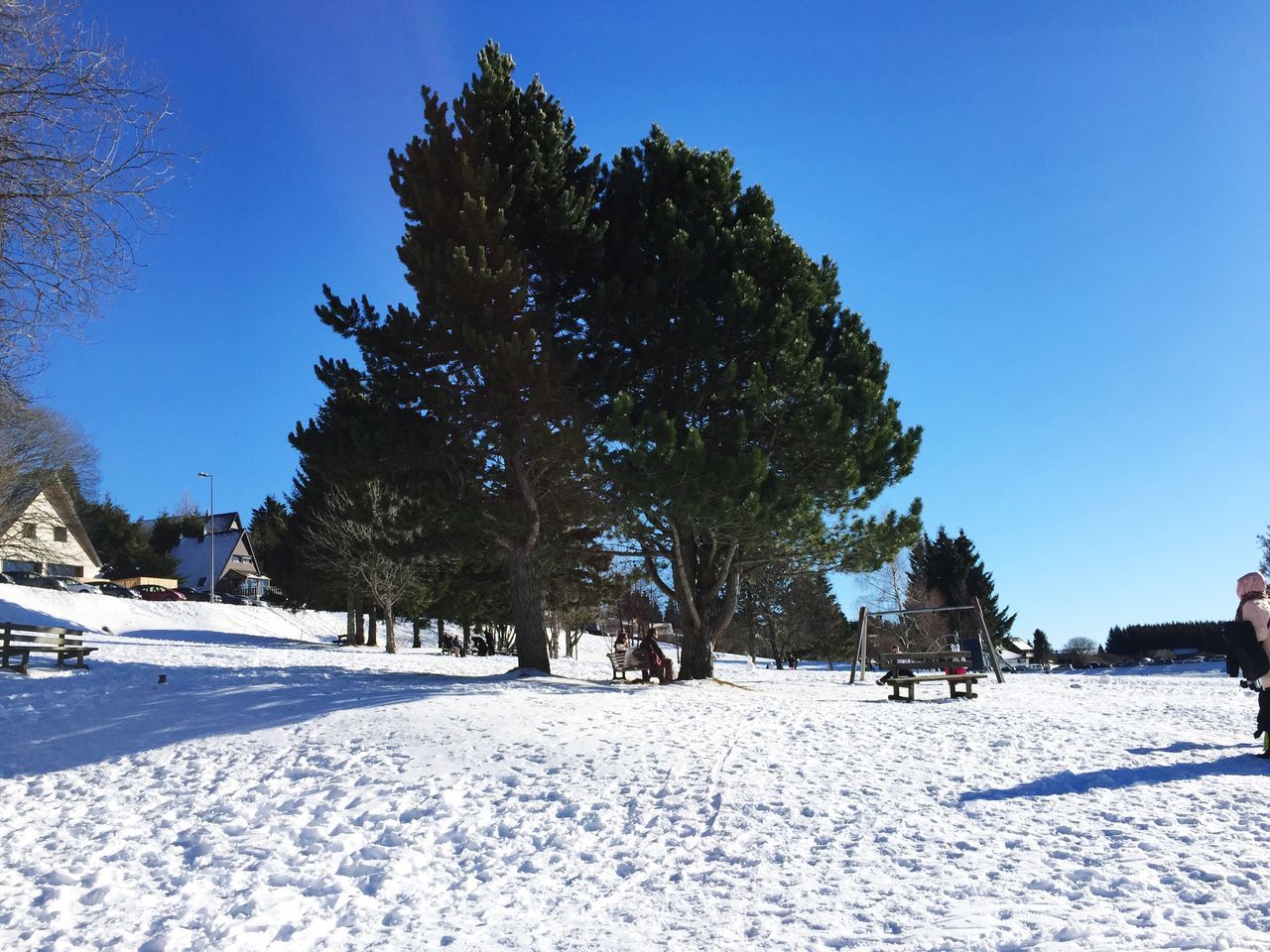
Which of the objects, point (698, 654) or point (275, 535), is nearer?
point (698, 654)

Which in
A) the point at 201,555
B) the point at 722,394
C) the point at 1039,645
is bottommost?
the point at 1039,645

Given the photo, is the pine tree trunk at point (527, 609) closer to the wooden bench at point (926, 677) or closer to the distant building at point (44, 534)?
the wooden bench at point (926, 677)

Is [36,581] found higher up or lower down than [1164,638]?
higher up

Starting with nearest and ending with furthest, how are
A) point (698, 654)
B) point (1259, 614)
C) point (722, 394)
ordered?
point (1259, 614), point (722, 394), point (698, 654)

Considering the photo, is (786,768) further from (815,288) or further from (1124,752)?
(815,288)

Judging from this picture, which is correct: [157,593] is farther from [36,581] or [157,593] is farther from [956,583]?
[956,583]

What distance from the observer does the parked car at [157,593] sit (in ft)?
165

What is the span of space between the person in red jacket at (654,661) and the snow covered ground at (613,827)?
626 cm

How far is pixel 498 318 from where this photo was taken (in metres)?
15.3

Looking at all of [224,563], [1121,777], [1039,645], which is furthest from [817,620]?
[224,563]

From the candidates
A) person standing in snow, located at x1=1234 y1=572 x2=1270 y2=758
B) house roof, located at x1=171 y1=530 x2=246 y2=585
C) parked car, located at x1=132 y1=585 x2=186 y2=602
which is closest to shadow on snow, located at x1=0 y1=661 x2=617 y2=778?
person standing in snow, located at x1=1234 y1=572 x2=1270 y2=758

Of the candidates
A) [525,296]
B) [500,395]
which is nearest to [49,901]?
[500,395]

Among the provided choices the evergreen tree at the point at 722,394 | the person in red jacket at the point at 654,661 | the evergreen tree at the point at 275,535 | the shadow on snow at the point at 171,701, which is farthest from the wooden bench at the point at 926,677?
the evergreen tree at the point at 275,535

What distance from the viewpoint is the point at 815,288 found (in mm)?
17781
